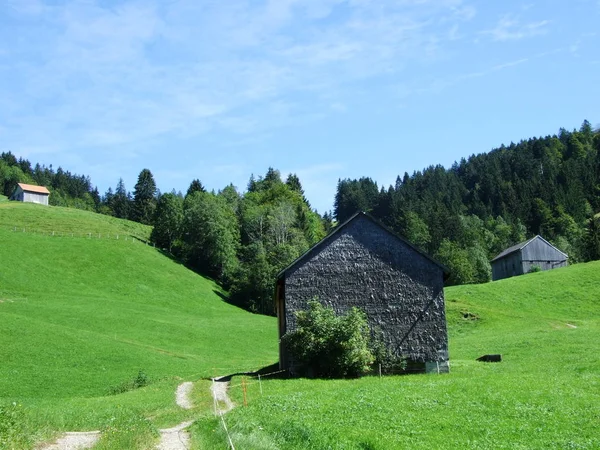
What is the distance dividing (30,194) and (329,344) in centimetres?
12549

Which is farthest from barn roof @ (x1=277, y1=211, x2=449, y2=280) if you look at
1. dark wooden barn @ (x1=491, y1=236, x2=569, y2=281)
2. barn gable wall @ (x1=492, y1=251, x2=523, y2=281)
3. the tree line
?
the tree line

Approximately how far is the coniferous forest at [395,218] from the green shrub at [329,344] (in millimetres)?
57760

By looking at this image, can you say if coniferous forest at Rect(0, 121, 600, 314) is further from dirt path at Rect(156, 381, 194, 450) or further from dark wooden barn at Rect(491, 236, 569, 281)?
dirt path at Rect(156, 381, 194, 450)

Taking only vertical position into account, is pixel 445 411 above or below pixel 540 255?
below

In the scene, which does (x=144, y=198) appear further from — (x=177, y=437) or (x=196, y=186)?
(x=177, y=437)

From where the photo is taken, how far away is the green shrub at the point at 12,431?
15.8 m

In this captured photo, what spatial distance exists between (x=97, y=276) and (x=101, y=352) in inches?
1393

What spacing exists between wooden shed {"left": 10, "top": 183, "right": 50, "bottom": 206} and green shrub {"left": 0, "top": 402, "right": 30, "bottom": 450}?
13600 cm

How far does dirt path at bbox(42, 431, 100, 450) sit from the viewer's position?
1816 cm

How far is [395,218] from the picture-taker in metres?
161

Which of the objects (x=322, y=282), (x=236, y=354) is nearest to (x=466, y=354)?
(x=322, y=282)

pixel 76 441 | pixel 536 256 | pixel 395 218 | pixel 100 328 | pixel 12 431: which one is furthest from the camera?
pixel 395 218

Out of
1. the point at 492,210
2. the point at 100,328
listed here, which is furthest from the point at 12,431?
the point at 492,210

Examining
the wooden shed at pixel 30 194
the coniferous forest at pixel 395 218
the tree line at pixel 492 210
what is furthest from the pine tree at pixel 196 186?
the tree line at pixel 492 210
